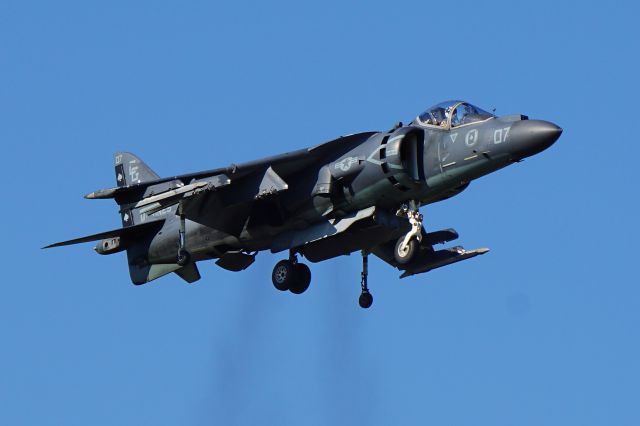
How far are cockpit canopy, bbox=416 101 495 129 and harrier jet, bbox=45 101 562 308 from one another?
0.07 feet

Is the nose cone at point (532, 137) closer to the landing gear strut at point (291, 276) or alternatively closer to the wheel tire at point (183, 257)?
the landing gear strut at point (291, 276)

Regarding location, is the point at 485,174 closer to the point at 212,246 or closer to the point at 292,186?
the point at 292,186

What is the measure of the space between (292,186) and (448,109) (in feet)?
12.4

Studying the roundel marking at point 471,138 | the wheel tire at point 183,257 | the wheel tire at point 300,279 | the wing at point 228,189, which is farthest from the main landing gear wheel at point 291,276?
the roundel marking at point 471,138

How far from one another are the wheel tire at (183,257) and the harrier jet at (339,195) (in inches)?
0.9

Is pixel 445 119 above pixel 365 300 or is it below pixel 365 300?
above

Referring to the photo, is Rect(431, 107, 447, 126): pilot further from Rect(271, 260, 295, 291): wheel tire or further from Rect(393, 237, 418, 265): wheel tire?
Rect(271, 260, 295, 291): wheel tire

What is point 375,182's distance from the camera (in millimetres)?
33469

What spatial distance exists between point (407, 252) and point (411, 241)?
10.2 inches

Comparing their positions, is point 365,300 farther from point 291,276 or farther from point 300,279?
point 291,276

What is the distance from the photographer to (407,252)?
33.1 metres

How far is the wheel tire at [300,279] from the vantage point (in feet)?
116

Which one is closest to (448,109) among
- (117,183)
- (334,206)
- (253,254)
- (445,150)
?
(445,150)

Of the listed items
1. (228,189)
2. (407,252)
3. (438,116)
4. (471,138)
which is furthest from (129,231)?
(471,138)
